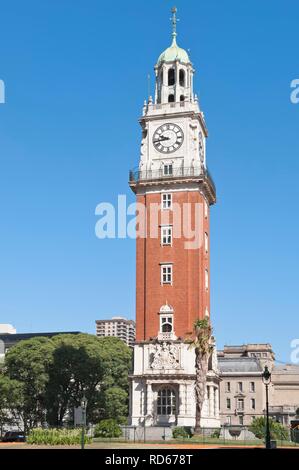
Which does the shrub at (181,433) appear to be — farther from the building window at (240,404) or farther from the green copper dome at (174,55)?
the building window at (240,404)

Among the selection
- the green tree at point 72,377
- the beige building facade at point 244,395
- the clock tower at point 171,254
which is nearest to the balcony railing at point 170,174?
the clock tower at point 171,254

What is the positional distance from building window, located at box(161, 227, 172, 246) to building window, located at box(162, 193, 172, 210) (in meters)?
2.30

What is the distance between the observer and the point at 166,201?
240 feet

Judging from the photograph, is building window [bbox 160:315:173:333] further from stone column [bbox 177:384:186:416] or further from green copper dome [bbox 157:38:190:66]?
green copper dome [bbox 157:38:190:66]

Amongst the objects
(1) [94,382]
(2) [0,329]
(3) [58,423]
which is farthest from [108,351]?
(2) [0,329]

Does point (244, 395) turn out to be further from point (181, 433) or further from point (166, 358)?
point (181, 433)

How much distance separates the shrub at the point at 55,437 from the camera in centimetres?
4913

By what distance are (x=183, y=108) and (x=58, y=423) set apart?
38.5 m

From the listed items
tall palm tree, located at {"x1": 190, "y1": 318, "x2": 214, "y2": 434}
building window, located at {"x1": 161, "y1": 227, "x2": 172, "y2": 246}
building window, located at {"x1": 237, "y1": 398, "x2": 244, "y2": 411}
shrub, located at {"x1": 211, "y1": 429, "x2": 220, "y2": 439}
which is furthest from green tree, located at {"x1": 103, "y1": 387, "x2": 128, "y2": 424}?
building window, located at {"x1": 237, "y1": 398, "x2": 244, "y2": 411}

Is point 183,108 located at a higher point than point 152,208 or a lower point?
higher

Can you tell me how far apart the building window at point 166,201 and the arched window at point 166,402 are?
18981mm

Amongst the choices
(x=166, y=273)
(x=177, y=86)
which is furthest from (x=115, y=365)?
(x=177, y=86)
